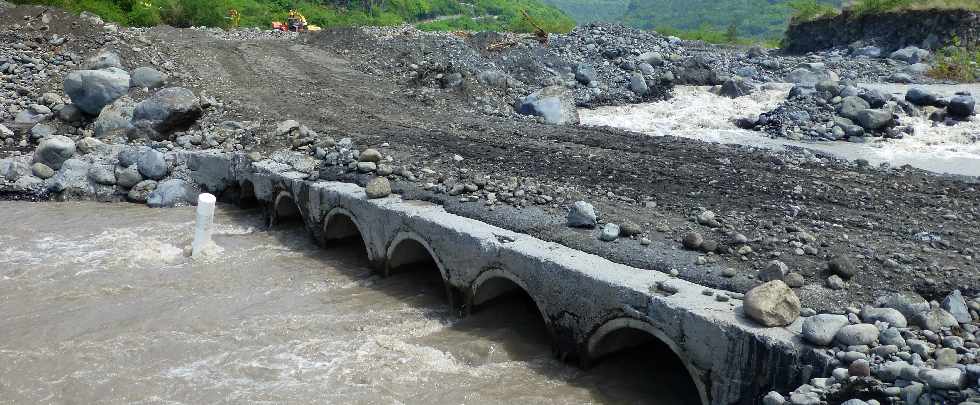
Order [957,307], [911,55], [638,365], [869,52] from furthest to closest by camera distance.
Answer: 1. [869,52]
2. [911,55]
3. [638,365]
4. [957,307]

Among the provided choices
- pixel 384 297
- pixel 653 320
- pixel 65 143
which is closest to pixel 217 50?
pixel 65 143

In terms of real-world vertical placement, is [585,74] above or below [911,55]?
below

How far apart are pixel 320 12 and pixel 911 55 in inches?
1357

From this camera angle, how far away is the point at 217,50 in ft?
69.7

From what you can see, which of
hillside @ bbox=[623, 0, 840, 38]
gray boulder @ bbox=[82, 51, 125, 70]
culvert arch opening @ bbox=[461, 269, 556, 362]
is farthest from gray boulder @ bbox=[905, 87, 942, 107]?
hillside @ bbox=[623, 0, 840, 38]

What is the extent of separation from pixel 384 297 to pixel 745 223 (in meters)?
4.59

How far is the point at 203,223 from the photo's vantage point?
1080 centimetres

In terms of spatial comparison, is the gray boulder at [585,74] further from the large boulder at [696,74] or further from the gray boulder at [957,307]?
the gray boulder at [957,307]

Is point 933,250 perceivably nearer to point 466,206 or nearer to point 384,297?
point 466,206

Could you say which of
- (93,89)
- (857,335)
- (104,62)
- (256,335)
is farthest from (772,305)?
(104,62)

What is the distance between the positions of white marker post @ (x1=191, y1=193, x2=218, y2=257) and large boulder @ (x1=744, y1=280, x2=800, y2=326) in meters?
7.75

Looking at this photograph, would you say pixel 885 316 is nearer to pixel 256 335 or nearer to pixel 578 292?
pixel 578 292

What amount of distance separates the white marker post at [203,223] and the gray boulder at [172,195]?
7.94 feet

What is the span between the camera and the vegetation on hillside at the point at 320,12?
26812 millimetres
